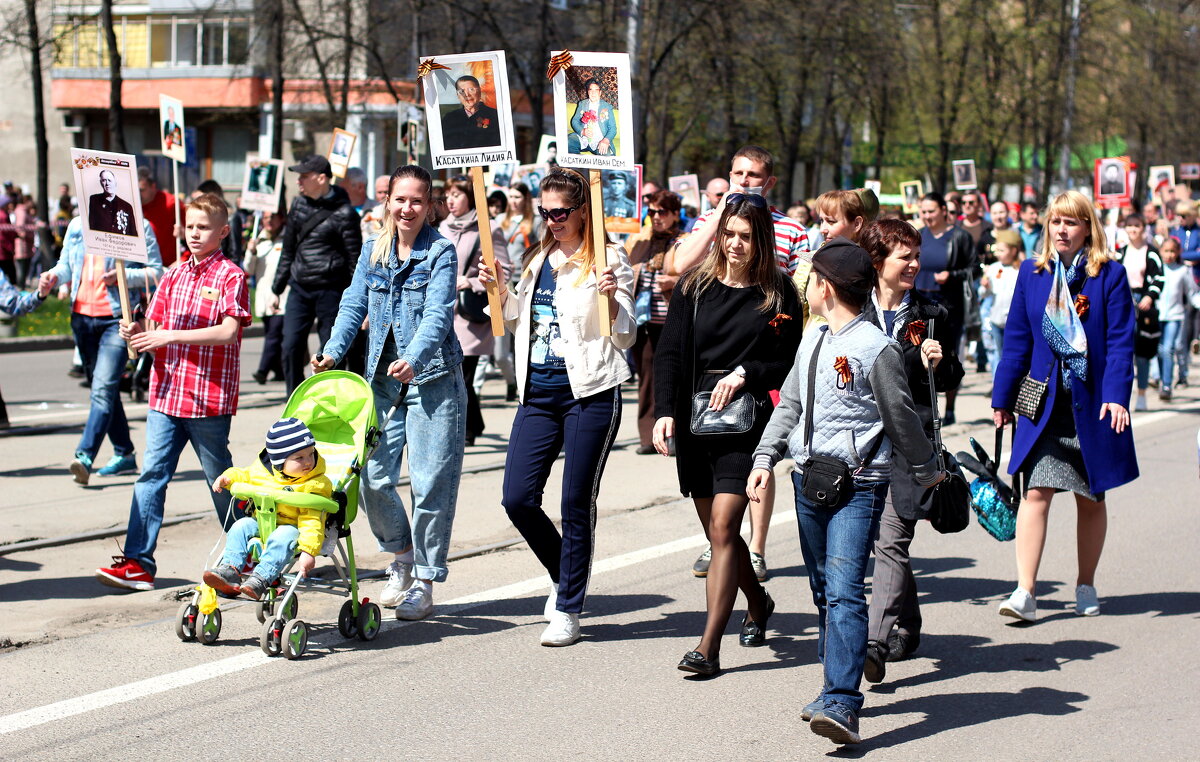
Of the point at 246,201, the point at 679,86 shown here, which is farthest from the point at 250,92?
the point at 246,201

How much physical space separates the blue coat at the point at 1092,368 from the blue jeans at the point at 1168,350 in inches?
343

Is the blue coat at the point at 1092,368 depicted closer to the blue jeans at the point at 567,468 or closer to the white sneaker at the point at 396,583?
the blue jeans at the point at 567,468

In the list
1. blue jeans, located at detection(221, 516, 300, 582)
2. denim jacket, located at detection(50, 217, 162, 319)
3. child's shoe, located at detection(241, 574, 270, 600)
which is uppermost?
denim jacket, located at detection(50, 217, 162, 319)

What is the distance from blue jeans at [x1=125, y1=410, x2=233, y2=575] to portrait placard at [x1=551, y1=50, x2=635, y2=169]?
202 centimetres

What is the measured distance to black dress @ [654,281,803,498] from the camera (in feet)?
17.9

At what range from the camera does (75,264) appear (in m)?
9.27

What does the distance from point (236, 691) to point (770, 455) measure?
2061mm

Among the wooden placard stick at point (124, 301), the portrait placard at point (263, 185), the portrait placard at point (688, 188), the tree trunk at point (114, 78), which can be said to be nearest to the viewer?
the wooden placard stick at point (124, 301)

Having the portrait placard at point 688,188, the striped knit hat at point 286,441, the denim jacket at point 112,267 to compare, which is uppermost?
the portrait placard at point 688,188

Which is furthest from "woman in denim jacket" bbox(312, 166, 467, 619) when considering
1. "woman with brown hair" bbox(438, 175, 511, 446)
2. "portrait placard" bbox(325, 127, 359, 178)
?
"portrait placard" bbox(325, 127, 359, 178)

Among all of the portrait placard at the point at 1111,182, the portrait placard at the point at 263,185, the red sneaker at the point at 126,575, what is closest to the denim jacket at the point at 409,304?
the red sneaker at the point at 126,575

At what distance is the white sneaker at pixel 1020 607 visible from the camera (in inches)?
252

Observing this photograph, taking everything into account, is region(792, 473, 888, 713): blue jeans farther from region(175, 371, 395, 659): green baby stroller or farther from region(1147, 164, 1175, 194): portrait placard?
region(1147, 164, 1175, 194): portrait placard

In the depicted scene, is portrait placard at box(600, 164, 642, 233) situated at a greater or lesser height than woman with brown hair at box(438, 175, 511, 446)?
greater
